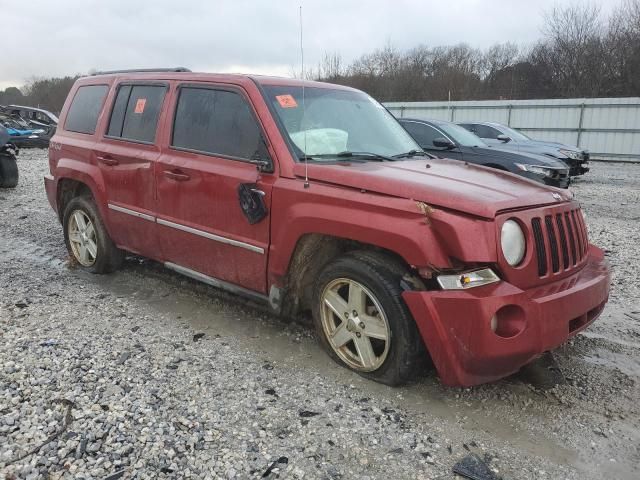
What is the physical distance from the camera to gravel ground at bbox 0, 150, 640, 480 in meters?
2.66

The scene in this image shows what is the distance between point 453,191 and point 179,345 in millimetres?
2229

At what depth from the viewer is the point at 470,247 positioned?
9.30ft

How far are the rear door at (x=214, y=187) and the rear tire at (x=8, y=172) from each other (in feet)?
27.6

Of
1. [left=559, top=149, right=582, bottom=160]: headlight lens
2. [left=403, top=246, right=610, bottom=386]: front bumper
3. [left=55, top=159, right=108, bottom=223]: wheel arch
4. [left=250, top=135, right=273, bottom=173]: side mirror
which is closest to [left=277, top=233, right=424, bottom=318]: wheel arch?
[left=250, top=135, right=273, bottom=173]: side mirror

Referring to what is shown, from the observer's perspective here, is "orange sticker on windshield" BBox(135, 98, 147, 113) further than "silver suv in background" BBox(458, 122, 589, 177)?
No

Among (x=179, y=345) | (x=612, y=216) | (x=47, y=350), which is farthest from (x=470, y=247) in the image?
(x=612, y=216)

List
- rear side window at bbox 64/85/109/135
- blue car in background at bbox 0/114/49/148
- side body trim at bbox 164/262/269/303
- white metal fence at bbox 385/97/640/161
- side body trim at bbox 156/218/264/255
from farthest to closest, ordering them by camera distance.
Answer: white metal fence at bbox 385/97/640/161, blue car in background at bbox 0/114/49/148, rear side window at bbox 64/85/109/135, side body trim at bbox 164/262/269/303, side body trim at bbox 156/218/264/255

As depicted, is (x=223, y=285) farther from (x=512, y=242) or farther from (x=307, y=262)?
(x=512, y=242)

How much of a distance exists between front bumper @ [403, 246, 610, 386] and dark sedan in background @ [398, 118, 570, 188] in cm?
707

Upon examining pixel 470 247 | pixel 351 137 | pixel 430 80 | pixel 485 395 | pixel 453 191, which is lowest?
pixel 485 395

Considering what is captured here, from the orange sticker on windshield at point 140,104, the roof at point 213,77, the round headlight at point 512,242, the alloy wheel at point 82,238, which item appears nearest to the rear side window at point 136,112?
the orange sticker on windshield at point 140,104

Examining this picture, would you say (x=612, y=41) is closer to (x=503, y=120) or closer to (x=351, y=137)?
(x=503, y=120)

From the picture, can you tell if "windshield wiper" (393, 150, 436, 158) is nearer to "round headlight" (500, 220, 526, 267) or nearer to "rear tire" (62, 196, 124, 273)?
"round headlight" (500, 220, 526, 267)

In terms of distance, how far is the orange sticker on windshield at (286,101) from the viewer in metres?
3.94
